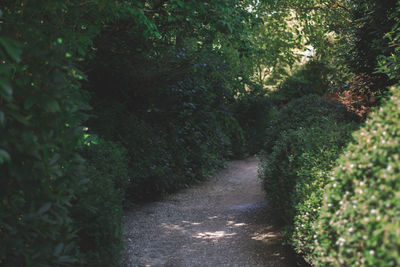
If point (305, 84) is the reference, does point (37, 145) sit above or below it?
below

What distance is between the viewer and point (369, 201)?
2.06 metres

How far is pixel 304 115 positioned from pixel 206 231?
11.2 feet

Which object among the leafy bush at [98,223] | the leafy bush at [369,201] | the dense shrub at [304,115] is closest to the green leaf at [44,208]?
the leafy bush at [98,223]

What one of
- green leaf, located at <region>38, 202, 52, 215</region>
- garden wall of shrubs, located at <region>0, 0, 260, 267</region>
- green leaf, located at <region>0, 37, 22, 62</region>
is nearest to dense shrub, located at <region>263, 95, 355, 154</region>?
garden wall of shrubs, located at <region>0, 0, 260, 267</region>

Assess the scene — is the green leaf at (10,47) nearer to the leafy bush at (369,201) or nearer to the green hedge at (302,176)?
the leafy bush at (369,201)

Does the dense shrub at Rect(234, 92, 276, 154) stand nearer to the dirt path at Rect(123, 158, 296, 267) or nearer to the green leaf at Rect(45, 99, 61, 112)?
the dirt path at Rect(123, 158, 296, 267)

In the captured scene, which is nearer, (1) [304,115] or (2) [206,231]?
(2) [206,231]

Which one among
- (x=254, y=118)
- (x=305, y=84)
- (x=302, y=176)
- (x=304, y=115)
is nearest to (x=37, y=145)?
(x=302, y=176)

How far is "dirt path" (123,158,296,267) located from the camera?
4592 mm

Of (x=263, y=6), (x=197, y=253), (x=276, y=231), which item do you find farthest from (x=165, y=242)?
(x=263, y=6)

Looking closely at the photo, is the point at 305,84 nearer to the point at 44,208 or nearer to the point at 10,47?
the point at 44,208

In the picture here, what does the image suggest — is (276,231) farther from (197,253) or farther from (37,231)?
(37,231)

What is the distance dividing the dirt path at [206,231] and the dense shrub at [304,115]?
1.41 m

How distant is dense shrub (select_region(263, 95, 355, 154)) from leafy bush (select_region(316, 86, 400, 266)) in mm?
4173
